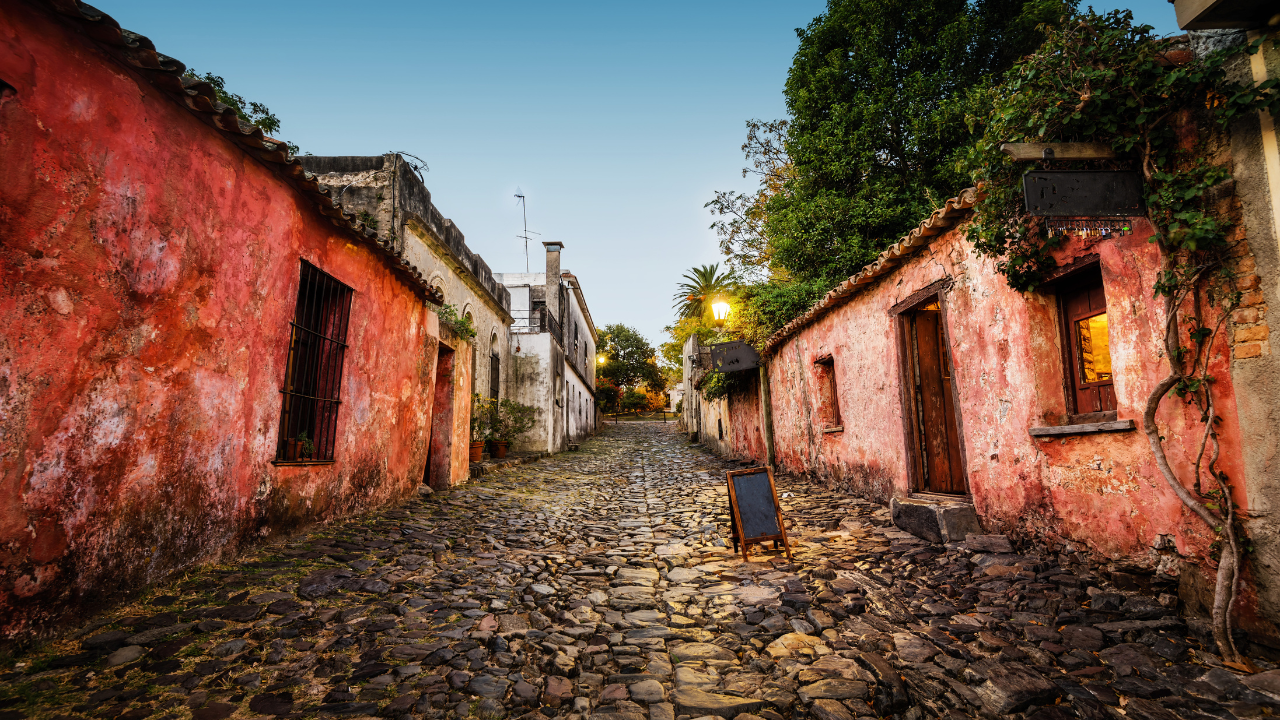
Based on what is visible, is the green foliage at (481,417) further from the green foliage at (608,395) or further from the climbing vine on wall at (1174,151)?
the green foliage at (608,395)

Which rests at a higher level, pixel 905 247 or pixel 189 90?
pixel 189 90

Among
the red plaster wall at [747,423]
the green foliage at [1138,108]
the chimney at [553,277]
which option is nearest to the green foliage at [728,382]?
the red plaster wall at [747,423]

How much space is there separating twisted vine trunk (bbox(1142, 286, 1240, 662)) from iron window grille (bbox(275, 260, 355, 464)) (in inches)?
264

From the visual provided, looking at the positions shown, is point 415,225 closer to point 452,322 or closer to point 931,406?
point 452,322

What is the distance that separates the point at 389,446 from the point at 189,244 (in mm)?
3947

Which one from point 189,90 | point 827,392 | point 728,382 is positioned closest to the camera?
point 189,90

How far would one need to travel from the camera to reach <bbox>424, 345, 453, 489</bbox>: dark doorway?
9094 millimetres

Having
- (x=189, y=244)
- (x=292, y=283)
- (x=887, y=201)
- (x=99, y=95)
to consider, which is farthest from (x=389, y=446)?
(x=887, y=201)

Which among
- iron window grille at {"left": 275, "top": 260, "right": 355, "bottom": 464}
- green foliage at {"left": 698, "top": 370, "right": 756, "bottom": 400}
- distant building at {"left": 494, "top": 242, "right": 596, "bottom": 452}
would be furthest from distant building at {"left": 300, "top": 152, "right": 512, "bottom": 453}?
green foliage at {"left": 698, "top": 370, "right": 756, "bottom": 400}

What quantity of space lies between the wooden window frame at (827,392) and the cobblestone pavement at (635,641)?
398cm

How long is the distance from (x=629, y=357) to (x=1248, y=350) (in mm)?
41620

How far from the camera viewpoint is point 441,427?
9312mm

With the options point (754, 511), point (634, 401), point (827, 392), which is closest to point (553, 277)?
point (827, 392)

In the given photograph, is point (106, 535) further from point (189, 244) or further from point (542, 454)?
point (542, 454)
